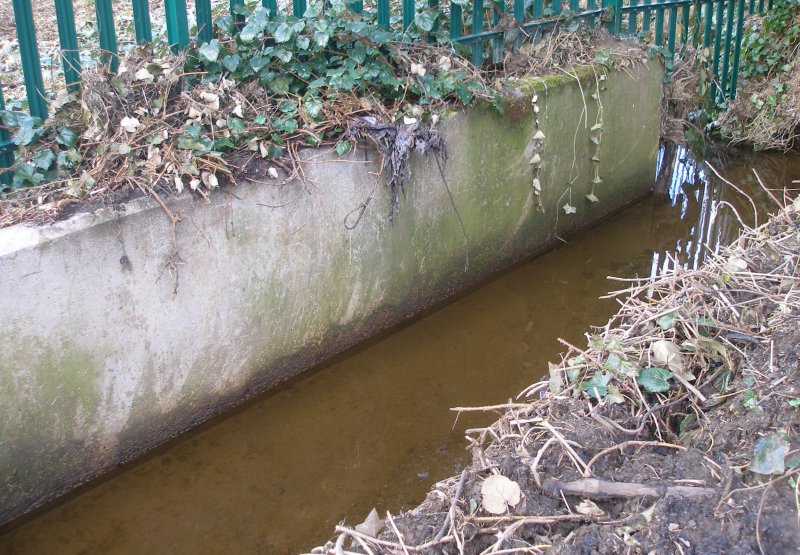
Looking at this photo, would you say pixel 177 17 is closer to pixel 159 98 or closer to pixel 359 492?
pixel 159 98

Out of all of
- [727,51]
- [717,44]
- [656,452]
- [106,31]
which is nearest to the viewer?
[656,452]

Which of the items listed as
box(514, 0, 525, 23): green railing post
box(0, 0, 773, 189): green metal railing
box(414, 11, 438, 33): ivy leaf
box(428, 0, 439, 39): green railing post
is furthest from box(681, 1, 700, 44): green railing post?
box(414, 11, 438, 33): ivy leaf

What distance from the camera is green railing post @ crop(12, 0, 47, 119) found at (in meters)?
3.27

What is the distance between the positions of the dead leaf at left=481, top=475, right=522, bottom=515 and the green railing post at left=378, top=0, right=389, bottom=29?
307 centimetres

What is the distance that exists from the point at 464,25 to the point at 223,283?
8.13 feet

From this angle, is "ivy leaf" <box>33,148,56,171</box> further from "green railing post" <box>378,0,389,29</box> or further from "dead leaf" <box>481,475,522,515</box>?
"dead leaf" <box>481,475,522,515</box>

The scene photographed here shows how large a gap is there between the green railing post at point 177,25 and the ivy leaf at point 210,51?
0.29ft

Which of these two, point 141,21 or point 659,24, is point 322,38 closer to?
point 141,21

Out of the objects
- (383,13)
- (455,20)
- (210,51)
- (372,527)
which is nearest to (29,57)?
(210,51)

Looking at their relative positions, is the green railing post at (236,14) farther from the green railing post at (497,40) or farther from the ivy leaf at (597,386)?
the ivy leaf at (597,386)

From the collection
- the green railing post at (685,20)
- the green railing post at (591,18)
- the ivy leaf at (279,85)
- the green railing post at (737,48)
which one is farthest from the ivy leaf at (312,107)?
the green railing post at (737,48)

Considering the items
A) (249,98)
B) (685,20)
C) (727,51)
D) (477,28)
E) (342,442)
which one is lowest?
(342,442)

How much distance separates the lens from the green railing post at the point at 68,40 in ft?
11.0

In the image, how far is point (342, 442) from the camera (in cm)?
362
